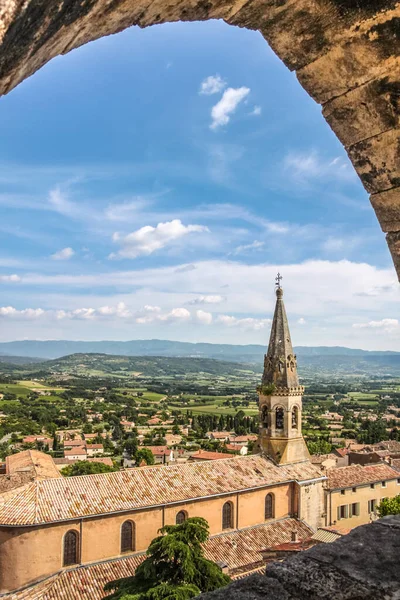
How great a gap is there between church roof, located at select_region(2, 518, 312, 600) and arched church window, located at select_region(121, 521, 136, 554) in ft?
1.08

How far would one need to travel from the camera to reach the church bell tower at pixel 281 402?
23625mm

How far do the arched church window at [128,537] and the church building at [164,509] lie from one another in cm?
4

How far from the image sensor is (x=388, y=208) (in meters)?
2.93

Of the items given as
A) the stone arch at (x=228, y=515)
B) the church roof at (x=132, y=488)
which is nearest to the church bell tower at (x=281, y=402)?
the church roof at (x=132, y=488)

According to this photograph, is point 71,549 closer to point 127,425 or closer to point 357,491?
point 357,491

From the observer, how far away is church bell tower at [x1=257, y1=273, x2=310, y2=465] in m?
23.6

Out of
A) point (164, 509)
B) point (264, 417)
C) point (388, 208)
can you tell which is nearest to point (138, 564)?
point (164, 509)

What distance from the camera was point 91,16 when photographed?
1769 millimetres

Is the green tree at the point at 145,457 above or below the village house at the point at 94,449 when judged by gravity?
above

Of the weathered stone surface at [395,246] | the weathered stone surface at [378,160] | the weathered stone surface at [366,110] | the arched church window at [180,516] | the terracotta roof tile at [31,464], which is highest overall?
the weathered stone surface at [366,110]

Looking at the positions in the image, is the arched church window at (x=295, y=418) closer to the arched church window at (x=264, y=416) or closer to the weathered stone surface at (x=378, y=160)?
the arched church window at (x=264, y=416)

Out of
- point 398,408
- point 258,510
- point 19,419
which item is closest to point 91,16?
point 258,510

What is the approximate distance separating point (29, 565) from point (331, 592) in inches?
674

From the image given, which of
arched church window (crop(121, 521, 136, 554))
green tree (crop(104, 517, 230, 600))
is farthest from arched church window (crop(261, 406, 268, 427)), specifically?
green tree (crop(104, 517, 230, 600))
